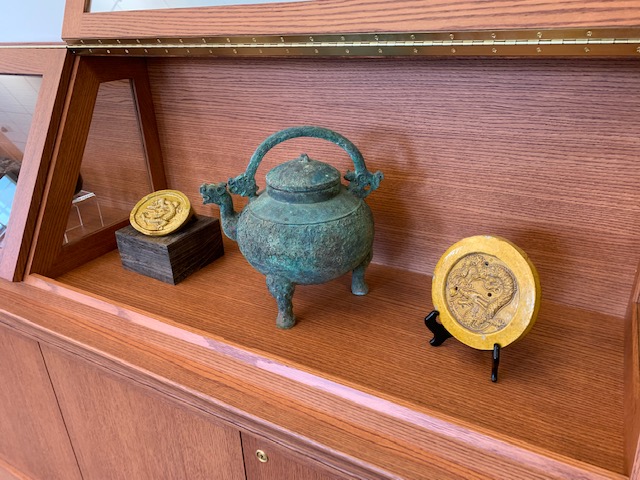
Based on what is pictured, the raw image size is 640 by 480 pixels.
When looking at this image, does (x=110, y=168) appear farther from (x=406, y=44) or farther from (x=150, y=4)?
(x=406, y=44)

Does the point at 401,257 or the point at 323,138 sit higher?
the point at 323,138

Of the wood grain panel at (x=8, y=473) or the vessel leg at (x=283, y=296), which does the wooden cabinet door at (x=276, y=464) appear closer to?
the vessel leg at (x=283, y=296)

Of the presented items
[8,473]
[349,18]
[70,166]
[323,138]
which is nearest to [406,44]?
[349,18]

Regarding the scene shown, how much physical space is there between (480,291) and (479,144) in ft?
0.93

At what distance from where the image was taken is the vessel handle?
2.80 ft

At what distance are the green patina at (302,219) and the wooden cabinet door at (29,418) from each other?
57cm

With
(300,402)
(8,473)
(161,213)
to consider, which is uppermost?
(161,213)

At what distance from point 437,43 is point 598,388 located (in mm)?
558

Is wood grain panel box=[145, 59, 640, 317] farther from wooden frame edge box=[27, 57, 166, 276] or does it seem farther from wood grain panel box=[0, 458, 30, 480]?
wood grain panel box=[0, 458, 30, 480]

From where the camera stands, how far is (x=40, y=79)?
1.07m

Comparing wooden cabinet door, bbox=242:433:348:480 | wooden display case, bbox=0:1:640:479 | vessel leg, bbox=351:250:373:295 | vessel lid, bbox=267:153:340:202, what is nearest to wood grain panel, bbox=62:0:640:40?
wooden display case, bbox=0:1:640:479

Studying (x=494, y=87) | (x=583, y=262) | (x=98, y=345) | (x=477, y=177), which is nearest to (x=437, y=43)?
(x=494, y=87)

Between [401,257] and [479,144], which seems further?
[401,257]

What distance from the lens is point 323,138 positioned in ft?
2.83
